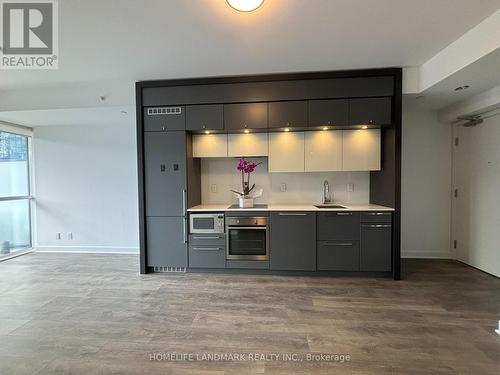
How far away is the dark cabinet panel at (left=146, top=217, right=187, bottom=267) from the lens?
3811mm

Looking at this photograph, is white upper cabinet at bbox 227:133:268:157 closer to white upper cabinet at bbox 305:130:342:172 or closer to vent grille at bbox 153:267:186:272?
white upper cabinet at bbox 305:130:342:172

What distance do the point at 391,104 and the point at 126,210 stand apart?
4.89 m

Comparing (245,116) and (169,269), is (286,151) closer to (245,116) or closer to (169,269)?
(245,116)

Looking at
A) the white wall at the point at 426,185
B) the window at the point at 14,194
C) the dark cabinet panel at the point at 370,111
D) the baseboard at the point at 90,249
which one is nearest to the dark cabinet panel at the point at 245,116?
the dark cabinet panel at the point at 370,111

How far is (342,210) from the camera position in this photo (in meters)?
3.54

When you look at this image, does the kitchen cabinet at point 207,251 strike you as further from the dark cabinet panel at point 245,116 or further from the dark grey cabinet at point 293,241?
the dark cabinet panel at point 245,116

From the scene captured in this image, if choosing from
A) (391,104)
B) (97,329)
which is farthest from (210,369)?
(391,104)

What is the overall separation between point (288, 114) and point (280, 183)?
1188 mm

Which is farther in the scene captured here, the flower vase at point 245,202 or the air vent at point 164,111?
the flower vase at point 245,202

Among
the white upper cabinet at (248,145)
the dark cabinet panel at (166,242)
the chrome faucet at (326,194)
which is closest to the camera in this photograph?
the dark cabinet panel at (166,242)

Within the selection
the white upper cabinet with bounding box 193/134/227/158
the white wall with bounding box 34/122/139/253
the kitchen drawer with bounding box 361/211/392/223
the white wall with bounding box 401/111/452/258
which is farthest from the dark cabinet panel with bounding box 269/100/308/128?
the white wall with bounding box 34/122/139/253

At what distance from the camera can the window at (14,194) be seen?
482cm

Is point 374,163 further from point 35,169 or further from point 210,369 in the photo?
point 35,169

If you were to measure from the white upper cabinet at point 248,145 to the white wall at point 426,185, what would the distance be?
254 centimetres
